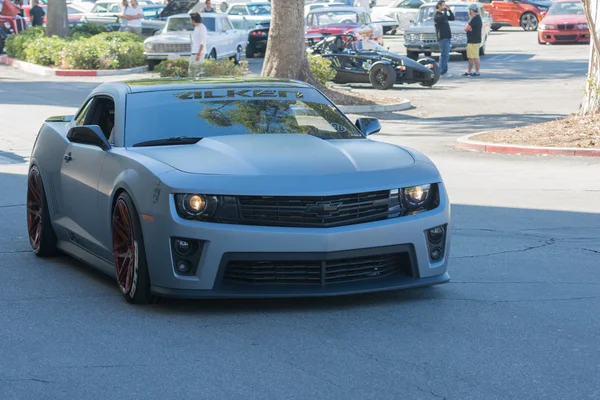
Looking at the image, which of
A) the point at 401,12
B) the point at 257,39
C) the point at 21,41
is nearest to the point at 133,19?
the point at 21,41

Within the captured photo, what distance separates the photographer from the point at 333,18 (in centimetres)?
3794

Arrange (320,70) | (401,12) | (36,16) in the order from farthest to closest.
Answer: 1. (401,12)
2. (36,16)
3. (320,70)

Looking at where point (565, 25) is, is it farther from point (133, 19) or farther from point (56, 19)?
point (56, 19)

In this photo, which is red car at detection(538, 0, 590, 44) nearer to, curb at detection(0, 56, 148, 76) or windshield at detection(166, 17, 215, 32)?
windshield at detection(166, 17, 215, 32)

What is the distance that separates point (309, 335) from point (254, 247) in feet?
2.16

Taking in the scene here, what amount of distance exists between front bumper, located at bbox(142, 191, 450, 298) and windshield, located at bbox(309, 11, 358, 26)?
3082cm

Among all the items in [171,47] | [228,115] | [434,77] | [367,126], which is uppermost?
[228,115]

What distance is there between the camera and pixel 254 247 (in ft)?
22.2

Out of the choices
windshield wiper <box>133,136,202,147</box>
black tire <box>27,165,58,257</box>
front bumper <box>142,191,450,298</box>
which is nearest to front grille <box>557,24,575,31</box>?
black tire <box>27,165,58,257</box>

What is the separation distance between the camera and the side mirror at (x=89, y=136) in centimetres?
784

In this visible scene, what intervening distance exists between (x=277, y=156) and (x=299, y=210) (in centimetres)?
49

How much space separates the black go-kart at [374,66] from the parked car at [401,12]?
25697 millimetres

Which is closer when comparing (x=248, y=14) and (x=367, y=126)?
(x=367, y=126)

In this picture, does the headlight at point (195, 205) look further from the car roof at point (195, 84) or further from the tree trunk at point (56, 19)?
the tree trunk at point (56, 19)
